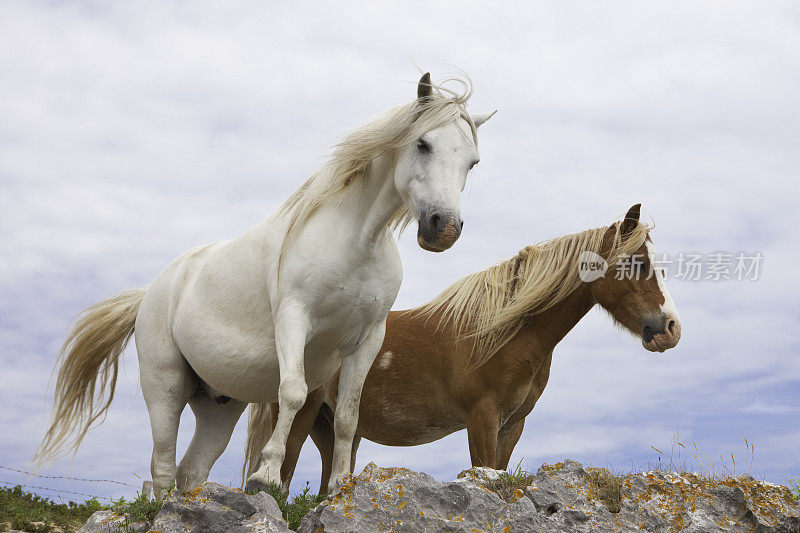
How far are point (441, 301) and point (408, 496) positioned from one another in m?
3.34

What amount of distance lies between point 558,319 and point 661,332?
82 centimetres

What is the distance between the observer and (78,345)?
24.0 feet

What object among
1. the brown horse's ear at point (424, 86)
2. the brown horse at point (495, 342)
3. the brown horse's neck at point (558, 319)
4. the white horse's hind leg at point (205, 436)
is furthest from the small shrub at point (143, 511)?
the brown horse's neck at point (558, 319)

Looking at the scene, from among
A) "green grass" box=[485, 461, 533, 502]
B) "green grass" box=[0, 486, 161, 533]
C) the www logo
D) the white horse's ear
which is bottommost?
"green grass" box=[0, 486, 161, 533]

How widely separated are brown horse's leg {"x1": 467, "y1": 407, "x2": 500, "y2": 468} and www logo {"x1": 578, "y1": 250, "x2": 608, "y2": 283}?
1342 millimetres

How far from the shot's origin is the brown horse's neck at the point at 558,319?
6602 millimetres

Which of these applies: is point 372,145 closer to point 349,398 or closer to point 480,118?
point 480,118

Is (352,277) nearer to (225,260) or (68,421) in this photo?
(225,260)

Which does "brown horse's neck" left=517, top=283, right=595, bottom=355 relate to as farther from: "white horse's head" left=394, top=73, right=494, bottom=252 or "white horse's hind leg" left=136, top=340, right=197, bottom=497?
"white horse's hind leg" left=136, top=340, right=197, bottom=497

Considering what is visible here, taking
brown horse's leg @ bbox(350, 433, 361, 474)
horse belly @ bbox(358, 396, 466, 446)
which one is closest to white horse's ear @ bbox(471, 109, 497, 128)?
horse belly @ bbox(358, 396, 466, 446)

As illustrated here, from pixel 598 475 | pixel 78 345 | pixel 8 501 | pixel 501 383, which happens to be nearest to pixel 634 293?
pixel 501 383

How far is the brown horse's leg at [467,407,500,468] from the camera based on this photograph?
20.1ft

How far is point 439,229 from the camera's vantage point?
15.5 feet

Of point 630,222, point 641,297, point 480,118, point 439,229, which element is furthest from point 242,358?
point 630,222
